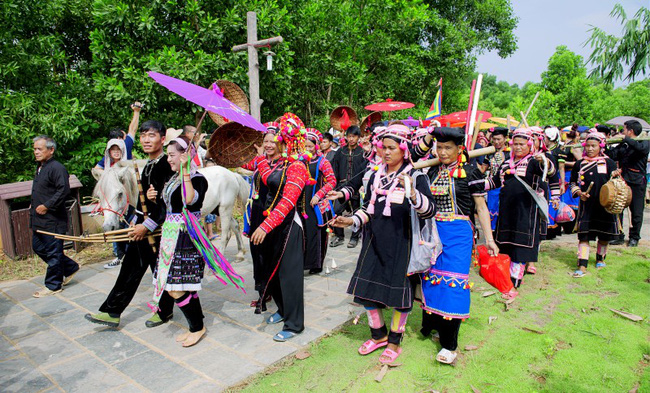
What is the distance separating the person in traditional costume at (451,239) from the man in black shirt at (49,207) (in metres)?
4.85

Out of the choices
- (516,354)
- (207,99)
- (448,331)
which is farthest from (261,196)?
(516,354)

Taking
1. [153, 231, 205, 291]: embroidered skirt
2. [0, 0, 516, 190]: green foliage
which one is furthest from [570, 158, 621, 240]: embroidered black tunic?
[0, 0, 516, 190]: green foliage

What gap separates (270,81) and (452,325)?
8.46 meters

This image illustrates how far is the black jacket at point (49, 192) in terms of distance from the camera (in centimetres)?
530

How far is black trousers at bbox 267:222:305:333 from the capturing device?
3908mm

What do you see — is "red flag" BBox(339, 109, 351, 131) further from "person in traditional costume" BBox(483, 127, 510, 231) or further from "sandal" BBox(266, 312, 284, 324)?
"sandal" BBox(266, 312, 284, 324)

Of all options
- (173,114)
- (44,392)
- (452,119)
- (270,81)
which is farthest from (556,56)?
(44,392)

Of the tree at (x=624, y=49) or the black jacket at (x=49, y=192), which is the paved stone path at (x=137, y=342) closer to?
the black jacket at (x=49, y=192)

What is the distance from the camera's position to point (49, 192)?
5.38 m

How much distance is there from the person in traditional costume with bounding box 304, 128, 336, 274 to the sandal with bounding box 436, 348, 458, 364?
225cm

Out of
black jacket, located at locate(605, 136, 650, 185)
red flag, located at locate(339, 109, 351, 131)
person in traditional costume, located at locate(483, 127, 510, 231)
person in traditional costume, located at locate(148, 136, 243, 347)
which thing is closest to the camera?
person in traditional costume, located at locate(148, 136, 243, 347)

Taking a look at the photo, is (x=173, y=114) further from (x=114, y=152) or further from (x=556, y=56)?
(x=556, y=56)

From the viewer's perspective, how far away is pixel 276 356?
362 cm

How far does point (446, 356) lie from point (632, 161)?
628 centimetres
